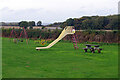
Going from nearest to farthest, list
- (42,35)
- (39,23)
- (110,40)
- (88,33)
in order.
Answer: (110,40) → (88,33) → (42,35) → (39,23)

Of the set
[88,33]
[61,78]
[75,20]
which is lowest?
[61,78]

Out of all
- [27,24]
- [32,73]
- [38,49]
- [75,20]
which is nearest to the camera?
[32,73]

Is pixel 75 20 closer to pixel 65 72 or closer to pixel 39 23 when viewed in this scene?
pixel 39 23

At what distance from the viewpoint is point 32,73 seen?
7.86 metres

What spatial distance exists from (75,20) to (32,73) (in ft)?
114

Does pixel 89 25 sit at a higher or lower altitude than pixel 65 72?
higher

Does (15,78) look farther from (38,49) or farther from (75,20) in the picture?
(75,20)

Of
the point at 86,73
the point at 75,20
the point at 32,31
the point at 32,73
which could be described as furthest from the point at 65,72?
the point at 75,20

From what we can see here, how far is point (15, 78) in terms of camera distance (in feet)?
23.3

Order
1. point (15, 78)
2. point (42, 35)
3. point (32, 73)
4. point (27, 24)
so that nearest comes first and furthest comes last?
point (15, 78) < point (32, 73) < point (42, 35) < point (27, 24)

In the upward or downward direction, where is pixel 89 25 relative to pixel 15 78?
upward

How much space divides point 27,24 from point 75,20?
678 inches

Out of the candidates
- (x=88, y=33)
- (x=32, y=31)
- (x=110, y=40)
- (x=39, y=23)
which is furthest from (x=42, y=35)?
(x=39, y=23)

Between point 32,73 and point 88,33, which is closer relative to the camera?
point 32,73
